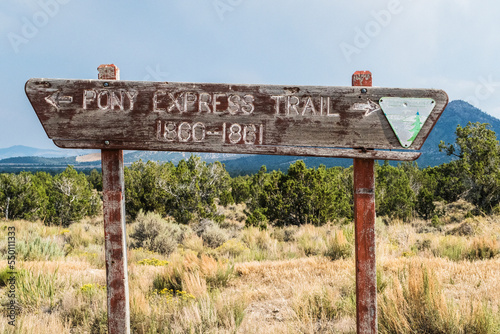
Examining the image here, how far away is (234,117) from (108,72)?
3.39 feet

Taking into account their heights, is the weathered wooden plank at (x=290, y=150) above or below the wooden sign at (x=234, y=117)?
below

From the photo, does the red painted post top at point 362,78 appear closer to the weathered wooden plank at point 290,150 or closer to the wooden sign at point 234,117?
the wooden sign at point 234,117

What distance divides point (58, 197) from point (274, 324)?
17922mm

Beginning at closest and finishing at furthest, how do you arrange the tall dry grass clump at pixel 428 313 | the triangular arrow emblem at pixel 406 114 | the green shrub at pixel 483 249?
the triangular arrow emblem at pixel 406 114 < the tall dry grass clump at pixel 428 313 < the green shrub at pixel 483 249

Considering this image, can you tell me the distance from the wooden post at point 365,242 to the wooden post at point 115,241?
1723mm

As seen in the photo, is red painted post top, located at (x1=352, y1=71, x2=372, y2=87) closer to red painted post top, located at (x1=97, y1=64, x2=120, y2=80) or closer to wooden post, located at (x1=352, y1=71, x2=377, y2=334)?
wooden post, located at (x1=352, y1=71, x2=377, y2=334)

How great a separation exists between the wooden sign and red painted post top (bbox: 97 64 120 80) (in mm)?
85

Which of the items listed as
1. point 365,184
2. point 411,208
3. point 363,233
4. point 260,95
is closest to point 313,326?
point 363,233

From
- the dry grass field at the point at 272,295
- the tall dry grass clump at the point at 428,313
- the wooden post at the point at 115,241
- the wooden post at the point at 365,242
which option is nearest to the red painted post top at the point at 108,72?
the wooden post at the point at 115,241

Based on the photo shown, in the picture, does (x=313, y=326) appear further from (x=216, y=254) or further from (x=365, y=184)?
→ (x=216, y=254)

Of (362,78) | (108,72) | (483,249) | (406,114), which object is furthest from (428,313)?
(483,249)

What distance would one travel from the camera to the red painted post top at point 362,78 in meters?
2.37

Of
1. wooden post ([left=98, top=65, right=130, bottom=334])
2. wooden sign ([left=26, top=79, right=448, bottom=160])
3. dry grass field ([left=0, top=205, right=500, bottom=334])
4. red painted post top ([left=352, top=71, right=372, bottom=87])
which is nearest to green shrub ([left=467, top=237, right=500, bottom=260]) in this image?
dry grass field ([left=0, top=205, right=500, bottom=334])

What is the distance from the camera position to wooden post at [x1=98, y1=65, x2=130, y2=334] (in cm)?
248
